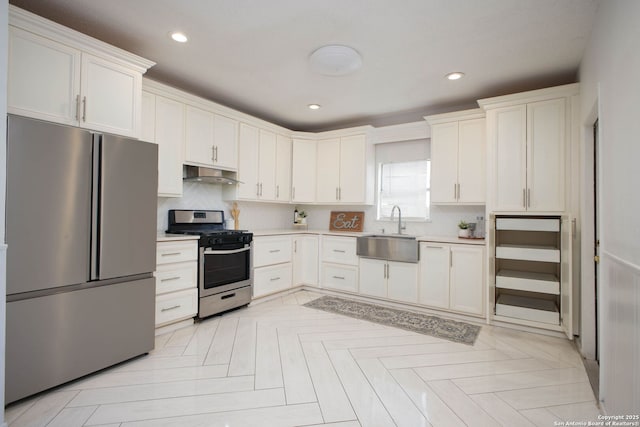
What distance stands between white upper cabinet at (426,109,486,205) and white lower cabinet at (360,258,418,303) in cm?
93

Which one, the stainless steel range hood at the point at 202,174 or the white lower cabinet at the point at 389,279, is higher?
the stainless steel range hood at the point at 202,174


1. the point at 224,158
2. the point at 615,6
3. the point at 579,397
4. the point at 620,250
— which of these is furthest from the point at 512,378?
the point at 224,158

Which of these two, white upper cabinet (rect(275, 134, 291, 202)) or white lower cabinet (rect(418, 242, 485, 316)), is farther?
white upper cabinet (rect(275, 134, 291, 202))

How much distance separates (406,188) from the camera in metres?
4.38

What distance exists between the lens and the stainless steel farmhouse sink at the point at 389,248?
12.0ft

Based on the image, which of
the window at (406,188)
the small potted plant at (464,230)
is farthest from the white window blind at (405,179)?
the small potted plant at (464,230)

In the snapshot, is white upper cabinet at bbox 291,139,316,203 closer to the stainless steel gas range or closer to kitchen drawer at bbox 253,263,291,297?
kitchen drawer at bbox 253,263,291,297

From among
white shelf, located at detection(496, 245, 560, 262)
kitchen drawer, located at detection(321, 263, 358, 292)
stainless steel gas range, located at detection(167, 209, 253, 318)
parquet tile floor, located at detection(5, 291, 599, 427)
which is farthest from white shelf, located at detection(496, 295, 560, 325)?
stainless steel gas range, located at detection(167, 209, 253, 318)

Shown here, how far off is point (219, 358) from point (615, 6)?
10.9 feet

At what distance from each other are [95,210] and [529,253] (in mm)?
3653

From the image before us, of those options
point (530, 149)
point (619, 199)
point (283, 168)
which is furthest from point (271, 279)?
point (619, 199)

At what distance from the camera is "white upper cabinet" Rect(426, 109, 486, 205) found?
3.53 metres

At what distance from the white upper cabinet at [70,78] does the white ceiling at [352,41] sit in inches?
10.6

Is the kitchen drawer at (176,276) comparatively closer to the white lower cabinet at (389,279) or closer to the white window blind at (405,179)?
the white lower cabinet at (389,279)
